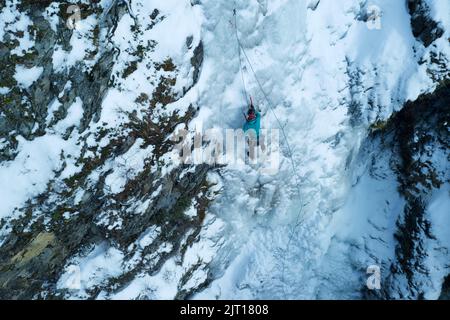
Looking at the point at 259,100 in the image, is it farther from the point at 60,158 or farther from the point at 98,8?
the point at 60,158

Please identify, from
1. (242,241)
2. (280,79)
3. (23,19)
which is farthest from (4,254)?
(280,79)

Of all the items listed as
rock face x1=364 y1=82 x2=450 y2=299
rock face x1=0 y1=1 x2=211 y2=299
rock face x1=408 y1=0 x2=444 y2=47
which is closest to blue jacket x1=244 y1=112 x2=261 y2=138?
rock face x1=0 y1=1 x2=211 y2=299

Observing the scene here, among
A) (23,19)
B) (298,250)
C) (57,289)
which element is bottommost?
(57,289)

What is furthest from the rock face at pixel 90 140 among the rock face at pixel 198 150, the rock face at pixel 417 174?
the rock face at pixel 417 174

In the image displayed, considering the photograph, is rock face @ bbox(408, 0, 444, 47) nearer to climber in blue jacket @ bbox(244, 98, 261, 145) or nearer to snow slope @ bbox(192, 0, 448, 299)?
snow slope @ bbox(192, 0, 448, 299)

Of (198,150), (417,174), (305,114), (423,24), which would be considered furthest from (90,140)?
(423,24)

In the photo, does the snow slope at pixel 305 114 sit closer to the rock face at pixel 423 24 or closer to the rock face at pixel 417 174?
the rock face at pixel 423 24

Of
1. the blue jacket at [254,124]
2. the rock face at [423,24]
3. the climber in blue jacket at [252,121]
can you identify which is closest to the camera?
the climber in blue jacket at [252,121]
